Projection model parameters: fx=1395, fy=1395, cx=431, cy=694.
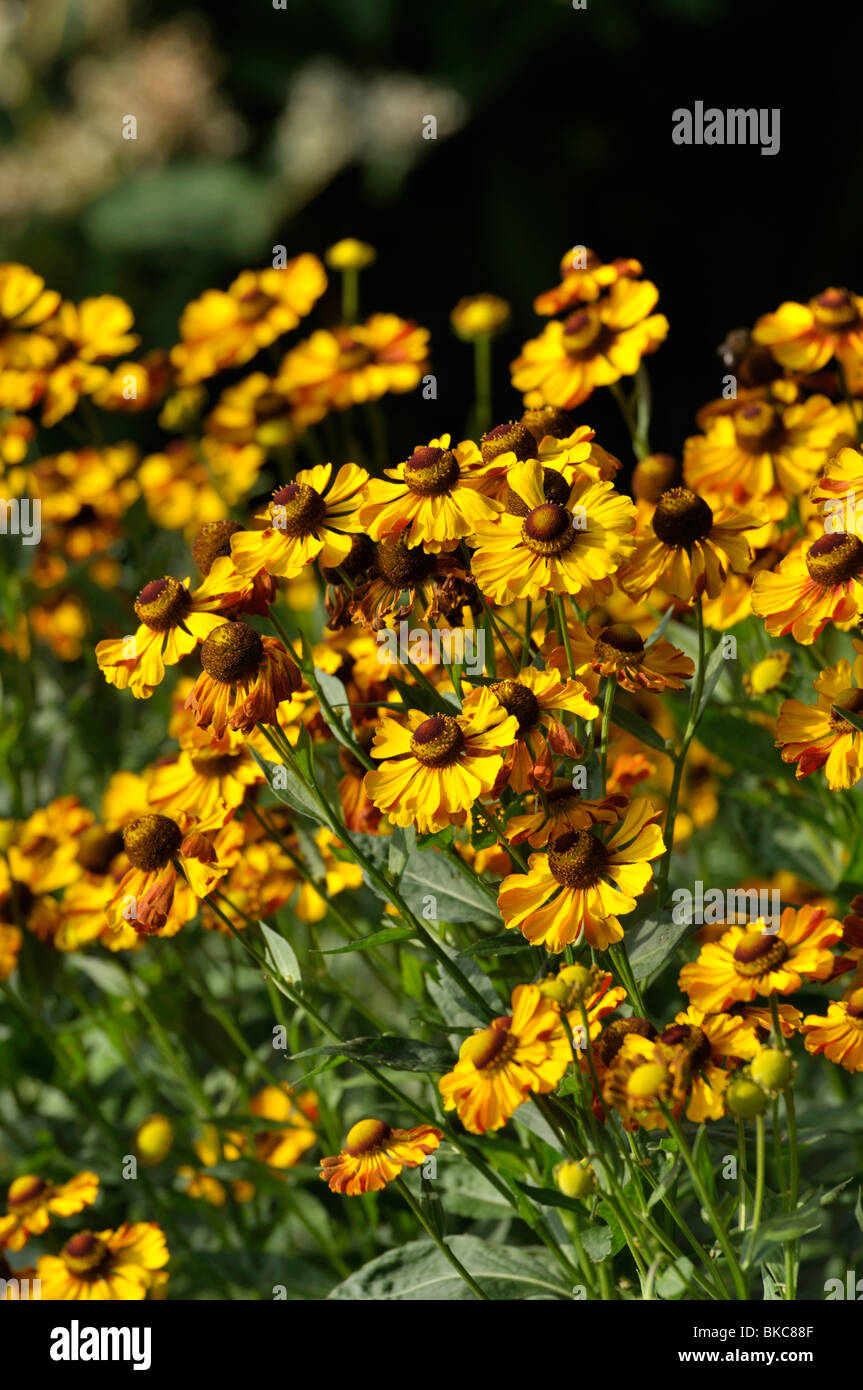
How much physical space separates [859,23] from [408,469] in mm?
3157

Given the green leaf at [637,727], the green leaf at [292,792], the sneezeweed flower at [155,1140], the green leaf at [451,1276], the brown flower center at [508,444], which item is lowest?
the green leaf at [451,1276]

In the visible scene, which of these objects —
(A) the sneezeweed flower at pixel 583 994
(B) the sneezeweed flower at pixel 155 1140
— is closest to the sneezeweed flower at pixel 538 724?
(A) the sneezeweed flower at pixel 583 994

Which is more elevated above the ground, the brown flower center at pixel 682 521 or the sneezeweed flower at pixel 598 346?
→ the sneezeweed flower at pixel 598 346

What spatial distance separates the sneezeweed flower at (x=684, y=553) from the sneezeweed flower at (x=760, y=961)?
0.20 m

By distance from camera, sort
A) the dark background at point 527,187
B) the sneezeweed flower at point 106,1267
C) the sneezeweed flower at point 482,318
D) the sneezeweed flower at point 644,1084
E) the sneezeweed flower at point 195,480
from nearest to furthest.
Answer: the sneezeweed flower at point 644,1084 < the sneezeweed flower at point 106,1267 < the sneezeweed flower at point 482,318 < the sneezeweed flower at point 195,480 < the dark background at point 527,187

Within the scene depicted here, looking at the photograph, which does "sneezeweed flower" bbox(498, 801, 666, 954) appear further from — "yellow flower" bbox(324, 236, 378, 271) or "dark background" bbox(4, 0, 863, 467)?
"dark background" bbox(4, 0, 863, 467)

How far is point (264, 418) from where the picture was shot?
159cm

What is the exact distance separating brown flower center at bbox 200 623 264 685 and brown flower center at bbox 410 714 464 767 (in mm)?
106

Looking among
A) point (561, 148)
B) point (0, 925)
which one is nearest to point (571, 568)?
point (0, 925)

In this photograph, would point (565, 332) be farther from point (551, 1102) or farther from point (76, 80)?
point (76, 80)

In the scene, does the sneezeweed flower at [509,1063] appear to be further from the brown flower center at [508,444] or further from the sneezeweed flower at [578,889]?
the brown flower center at [508,444]

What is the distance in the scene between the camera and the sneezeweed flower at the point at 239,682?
79cm

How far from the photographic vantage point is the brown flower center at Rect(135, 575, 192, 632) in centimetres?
84

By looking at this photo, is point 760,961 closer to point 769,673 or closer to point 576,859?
point 576,859
